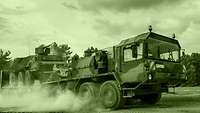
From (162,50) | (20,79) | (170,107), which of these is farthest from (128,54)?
(20,79)

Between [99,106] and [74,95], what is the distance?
1.87 meters

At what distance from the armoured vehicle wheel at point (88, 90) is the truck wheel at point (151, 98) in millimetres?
2920

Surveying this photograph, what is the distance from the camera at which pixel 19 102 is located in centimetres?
1681

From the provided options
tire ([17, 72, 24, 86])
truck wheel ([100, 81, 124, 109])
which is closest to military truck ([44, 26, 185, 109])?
truck wheel ([100, 81, 124, 109])

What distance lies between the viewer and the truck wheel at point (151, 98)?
13.3m

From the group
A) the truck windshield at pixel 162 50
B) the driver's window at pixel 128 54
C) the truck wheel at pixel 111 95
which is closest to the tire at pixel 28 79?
the truck wheel at pixel 111 95

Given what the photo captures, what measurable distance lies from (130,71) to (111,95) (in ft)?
4.60

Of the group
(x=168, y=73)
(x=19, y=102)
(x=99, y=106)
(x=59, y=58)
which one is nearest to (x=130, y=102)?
(x=99, y=106)

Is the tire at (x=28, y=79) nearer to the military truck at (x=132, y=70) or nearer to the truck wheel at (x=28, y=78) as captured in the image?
the truck wheel at (x=28, y=78)

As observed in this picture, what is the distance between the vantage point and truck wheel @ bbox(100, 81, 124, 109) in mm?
10941

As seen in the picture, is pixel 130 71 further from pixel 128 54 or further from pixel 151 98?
pixel 151 98

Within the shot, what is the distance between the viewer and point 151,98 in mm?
13500

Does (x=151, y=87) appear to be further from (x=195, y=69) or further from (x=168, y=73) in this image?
(x=195, y=69)

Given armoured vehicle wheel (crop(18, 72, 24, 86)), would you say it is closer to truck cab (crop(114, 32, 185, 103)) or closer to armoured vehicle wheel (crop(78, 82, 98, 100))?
armoured vehicle wheel (crop(78, 82, 98, 100))
